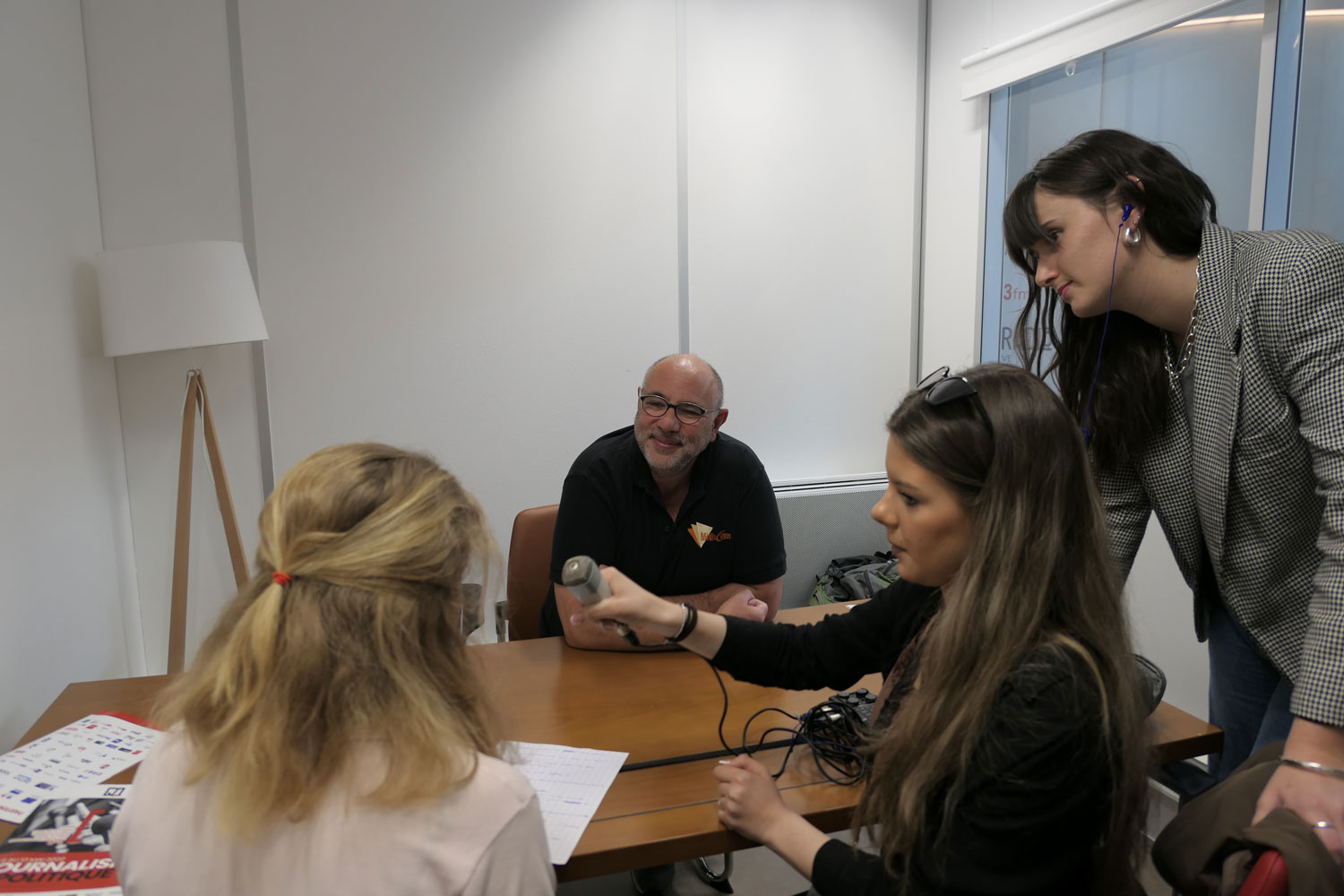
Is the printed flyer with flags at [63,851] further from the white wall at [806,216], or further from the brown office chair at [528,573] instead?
the white wall at [806,216]

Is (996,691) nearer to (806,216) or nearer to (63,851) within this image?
(63,851)

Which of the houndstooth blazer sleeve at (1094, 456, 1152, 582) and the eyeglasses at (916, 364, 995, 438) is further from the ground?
the eyeglasses at (916, 364, 995, 438)

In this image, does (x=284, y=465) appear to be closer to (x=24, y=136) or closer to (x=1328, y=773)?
(x=24, y=136)

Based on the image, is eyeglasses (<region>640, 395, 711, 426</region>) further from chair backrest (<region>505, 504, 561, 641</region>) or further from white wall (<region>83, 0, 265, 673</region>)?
white wall (<region>83, 0, 265, 673</region>)

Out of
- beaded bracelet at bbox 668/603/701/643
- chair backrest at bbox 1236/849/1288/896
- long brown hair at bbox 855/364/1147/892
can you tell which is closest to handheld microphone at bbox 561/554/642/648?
beaded bracelet at bbox 668/603/701/643

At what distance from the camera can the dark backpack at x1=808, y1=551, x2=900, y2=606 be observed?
3.51 m

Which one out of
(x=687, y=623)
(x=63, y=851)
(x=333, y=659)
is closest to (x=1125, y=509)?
(x=687, y=623)

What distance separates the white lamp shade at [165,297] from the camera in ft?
8.73

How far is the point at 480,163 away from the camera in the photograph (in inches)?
136

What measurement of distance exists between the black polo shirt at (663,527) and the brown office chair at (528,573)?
0.55 ft

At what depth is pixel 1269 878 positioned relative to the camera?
0.95 metres

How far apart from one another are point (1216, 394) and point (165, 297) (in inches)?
108

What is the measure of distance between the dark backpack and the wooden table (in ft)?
5.76

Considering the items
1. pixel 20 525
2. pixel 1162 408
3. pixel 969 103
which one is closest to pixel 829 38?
pixel 969 103
